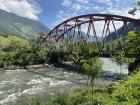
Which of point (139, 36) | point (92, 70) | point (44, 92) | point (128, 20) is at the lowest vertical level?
point (44, 92)

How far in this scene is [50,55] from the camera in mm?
165250

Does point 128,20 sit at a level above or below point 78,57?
above

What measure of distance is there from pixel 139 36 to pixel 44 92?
41476 millimetres

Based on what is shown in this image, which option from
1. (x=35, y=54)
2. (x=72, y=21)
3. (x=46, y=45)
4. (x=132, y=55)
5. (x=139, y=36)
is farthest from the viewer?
(x=46, y=45)

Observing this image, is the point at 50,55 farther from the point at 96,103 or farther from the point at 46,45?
the point at 96,103

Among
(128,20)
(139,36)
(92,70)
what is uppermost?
(128,20)

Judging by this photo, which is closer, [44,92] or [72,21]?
[44,92]

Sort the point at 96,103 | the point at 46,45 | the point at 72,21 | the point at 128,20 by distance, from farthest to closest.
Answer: the point at 46,45
the point at 72,21
the point at 128,20
the point at 96,103

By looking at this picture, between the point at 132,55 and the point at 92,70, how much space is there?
61.0 metres

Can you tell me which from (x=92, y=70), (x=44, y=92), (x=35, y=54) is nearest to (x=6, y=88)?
(x=44, y=92)

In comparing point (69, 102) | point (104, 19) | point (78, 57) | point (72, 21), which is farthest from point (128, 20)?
point (69, 102)

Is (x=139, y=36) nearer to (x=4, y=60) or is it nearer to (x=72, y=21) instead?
(x=72, y=21)

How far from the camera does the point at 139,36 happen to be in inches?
1432

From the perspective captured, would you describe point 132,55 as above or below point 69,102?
above
